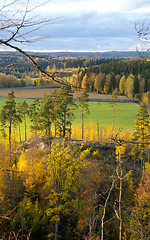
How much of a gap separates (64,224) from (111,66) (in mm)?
62398

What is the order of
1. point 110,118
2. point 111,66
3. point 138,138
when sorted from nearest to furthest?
1. point 138,138
2. point 110,118
3. point 111,66

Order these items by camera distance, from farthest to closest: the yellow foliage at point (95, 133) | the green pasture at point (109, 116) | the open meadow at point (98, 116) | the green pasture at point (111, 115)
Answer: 1. the green pasture at point (111, 115)
2. the green pasture at point (109, 116)
3. the open meadow at point (98, 116)
4. the yellow foliage at point (95, 133)

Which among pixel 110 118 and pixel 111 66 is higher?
pixel 111 66

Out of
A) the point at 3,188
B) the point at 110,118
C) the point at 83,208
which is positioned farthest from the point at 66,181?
the point at 110,118

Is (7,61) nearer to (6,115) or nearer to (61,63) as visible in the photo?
(61,63)

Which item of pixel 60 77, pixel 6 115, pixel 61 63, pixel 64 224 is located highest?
pixel 61 63

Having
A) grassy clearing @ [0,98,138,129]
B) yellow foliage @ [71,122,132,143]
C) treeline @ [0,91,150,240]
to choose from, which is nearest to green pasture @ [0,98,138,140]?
grassy clearing @ [0,98,138,129]

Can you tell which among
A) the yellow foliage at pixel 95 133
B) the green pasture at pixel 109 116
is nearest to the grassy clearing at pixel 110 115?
the green pasture at pixel 109 116

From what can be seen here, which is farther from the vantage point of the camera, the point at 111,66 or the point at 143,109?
the point at 111,66

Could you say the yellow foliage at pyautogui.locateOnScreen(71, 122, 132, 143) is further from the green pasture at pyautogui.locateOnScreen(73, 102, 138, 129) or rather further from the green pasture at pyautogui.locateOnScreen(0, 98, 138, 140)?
the green pasture at pyautogui.locateOnScreen(73, 102, 138, 129)

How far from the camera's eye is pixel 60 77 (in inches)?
125

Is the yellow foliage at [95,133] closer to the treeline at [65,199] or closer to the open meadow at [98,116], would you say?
the open meadow at [98,116]

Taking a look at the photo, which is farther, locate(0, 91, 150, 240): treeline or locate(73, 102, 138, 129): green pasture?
locate(73, 102, 138, 129): green pasture

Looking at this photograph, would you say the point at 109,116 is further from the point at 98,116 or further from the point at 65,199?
the point at 65,199
